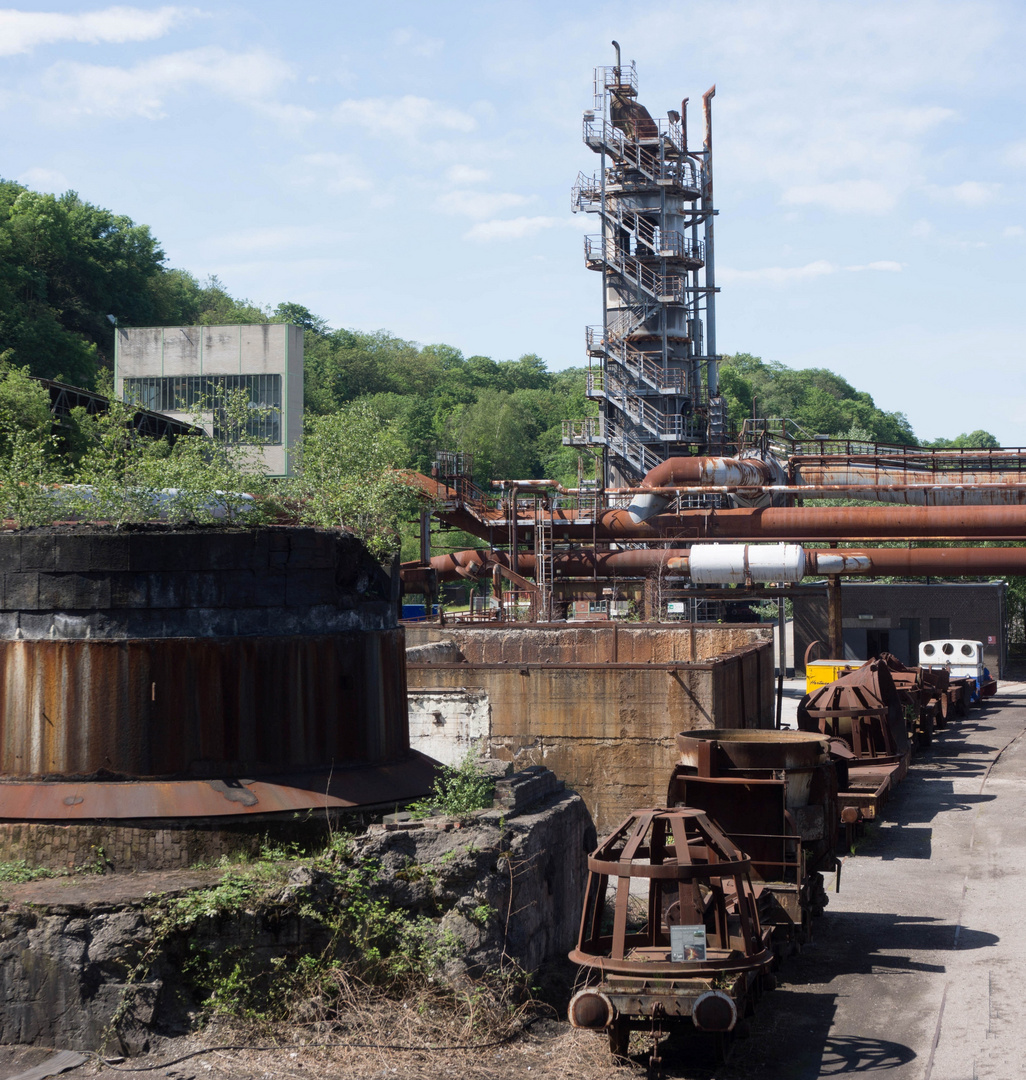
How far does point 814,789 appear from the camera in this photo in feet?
43.7

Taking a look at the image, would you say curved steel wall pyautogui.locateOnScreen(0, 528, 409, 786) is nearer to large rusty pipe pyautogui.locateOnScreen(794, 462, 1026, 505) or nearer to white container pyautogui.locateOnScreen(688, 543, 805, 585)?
white container pyautogui.locateOnScreen(688, 543, 805, 585)

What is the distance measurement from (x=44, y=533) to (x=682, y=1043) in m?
6.99

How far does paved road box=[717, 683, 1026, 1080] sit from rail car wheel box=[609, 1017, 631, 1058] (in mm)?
533

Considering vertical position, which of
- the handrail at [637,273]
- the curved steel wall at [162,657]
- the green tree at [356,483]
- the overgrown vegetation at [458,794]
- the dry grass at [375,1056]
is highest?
the handrail at [637,273]

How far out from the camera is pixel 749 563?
102ft

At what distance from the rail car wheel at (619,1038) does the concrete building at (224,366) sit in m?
47.9

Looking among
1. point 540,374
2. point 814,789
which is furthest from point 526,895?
point 540,374

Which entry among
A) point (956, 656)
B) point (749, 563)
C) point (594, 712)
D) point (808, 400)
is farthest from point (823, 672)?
point (808, 400)

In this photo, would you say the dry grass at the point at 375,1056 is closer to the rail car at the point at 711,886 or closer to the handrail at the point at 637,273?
the rail car at the point at 711,886

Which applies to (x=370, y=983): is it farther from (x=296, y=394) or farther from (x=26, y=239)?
(x=26, y=239)

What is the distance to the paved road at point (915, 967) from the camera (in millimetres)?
9211

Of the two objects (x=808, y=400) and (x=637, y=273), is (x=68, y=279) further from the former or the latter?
(x=808, y=400)

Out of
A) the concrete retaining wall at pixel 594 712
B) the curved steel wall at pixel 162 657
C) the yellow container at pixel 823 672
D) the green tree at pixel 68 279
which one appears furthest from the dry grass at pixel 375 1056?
the green tree at pixel 68 279

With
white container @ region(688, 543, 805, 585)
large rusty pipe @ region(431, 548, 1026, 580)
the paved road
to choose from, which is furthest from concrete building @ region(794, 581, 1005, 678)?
the paved road
